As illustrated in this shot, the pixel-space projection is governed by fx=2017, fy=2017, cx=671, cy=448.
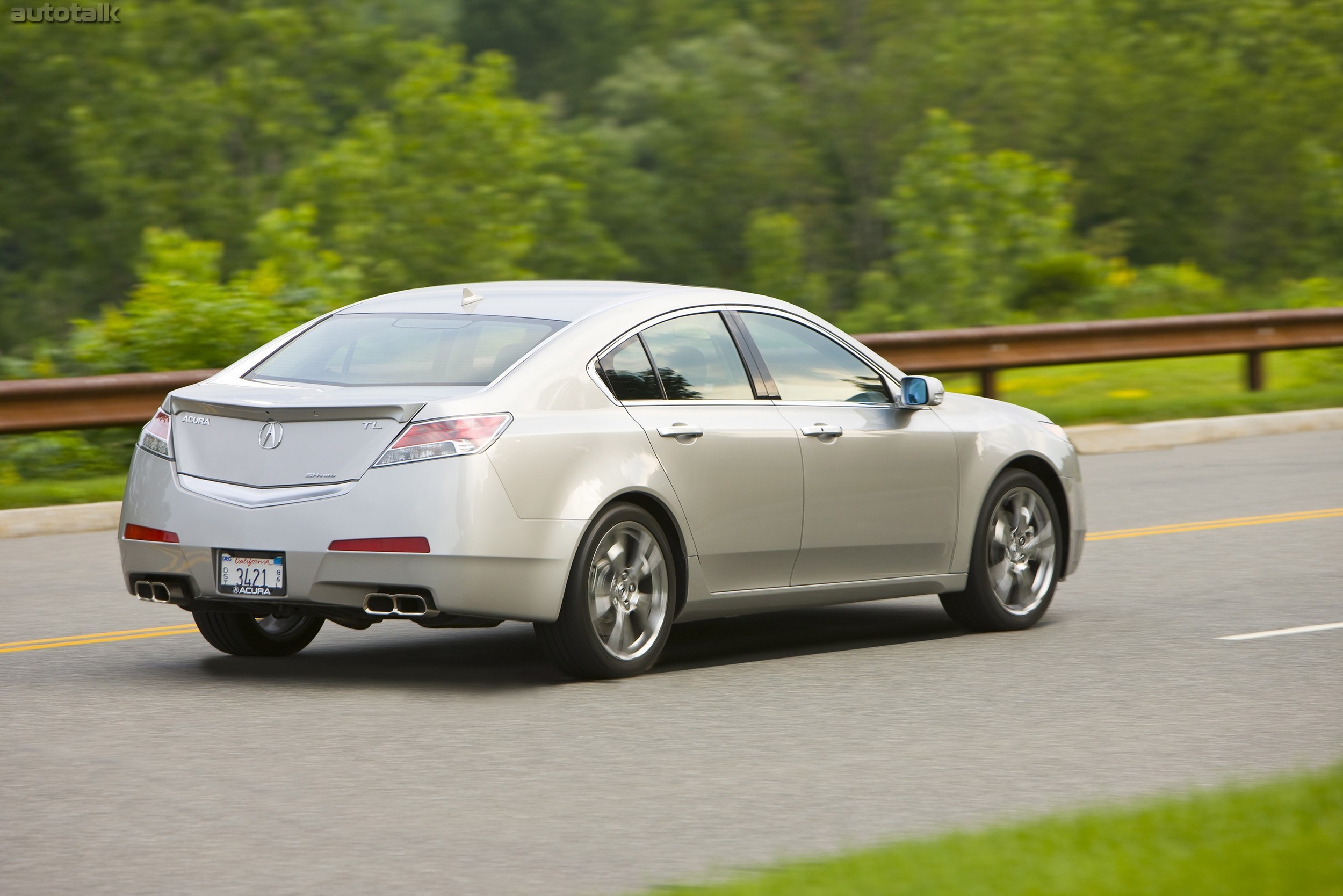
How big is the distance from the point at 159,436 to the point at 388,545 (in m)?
1.26

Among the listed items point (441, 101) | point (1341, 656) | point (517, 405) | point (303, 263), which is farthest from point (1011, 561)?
point (441, 101)

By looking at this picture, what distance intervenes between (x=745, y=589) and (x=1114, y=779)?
238cm

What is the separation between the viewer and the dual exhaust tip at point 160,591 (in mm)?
7582

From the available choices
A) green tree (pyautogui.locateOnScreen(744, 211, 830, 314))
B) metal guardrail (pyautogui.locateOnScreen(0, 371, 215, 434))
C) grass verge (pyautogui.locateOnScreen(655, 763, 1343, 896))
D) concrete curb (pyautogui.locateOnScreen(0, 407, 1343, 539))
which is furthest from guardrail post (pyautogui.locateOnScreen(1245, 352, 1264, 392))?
green tree (pyautogui.locateOnScreen(744, 211, 830, 314))

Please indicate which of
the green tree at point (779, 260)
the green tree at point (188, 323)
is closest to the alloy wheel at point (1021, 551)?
the green tree at point (188, 323)

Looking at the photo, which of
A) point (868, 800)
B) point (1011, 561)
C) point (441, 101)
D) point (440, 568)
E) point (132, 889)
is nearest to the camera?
point (132, 889)

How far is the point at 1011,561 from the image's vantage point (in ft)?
30.4

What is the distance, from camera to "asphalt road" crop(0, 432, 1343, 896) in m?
5.24

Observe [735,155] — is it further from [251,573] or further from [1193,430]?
[251,573]

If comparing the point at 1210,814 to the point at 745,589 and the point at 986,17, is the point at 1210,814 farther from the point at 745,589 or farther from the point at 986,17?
the point at 986,17

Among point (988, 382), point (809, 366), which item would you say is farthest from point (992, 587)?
point (988, 382)

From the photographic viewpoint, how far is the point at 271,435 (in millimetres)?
7395

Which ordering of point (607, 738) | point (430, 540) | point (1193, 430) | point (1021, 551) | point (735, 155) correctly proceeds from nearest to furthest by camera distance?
point (607, 738)
point (430, 540)
point (1021, 551)
point (1193, 430)
point (735, 155)

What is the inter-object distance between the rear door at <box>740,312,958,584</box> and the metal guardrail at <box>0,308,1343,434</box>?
6.60 meters
